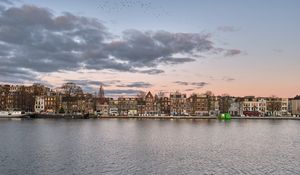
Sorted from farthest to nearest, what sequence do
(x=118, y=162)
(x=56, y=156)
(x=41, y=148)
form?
1. (x=41, y=148)
2. (x=56, y=156)
3. (x=118, y=162)

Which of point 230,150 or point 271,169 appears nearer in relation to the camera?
point 271,169

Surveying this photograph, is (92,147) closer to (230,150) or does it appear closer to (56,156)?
(56,156)

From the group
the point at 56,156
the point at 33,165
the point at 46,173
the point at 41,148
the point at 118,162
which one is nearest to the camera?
the point at 46,173

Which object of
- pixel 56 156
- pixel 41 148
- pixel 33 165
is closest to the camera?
pixel 33 165

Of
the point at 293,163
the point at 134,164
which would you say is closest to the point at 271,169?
the point at 293,163

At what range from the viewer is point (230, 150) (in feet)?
201

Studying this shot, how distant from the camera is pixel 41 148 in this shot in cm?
5928

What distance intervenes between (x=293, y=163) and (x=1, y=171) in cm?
3227

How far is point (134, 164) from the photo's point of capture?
149ft

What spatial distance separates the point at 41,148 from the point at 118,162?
1747 cm

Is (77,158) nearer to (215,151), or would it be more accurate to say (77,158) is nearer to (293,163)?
(215,151)

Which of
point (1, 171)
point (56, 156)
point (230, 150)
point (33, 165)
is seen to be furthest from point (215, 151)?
point (1, 171)

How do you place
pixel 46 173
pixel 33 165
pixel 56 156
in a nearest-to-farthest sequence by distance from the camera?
pixel 46 173
pixel 33 165
pixel 56 156

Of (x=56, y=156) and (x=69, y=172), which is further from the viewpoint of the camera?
(x=56, y=156)
